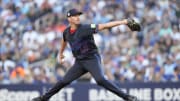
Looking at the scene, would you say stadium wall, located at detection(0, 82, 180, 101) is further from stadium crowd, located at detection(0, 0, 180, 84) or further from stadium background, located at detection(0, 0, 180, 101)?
stadium crowd, located at detection(0, 0, 180, 84)

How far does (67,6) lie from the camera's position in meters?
20.5

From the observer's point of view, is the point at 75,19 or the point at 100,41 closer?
the point at 75,19

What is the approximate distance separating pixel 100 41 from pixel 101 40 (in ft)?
0.20

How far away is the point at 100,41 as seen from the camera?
18.9 m

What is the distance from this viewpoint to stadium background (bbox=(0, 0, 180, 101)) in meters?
17.8

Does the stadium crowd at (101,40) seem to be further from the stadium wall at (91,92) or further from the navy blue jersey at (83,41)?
the navy blue jersey at (83,41)

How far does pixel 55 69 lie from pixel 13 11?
3326 mm

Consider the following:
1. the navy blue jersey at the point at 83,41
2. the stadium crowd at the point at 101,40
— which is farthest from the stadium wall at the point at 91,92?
the navy blue jersey at the point at 83,41

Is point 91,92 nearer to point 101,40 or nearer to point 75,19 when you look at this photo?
point 101,40

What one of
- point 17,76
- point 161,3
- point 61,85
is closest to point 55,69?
point 17,76

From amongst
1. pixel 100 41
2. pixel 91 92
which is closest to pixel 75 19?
pixel 91 92

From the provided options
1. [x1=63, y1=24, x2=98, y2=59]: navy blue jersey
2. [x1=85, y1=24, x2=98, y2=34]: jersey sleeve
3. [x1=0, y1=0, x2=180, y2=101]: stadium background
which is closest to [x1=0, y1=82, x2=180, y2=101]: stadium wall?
[x1=0, y1=0, x2=180, y2=101]: stadium background

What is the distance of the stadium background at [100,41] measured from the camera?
17.8 meters

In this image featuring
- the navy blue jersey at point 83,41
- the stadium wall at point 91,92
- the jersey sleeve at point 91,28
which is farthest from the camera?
the stadium wall at point 91,92
